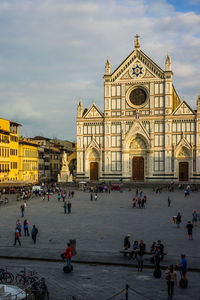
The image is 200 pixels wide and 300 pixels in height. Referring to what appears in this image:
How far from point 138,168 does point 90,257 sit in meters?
50.6

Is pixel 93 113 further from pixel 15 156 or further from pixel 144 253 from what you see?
pixel 144 253

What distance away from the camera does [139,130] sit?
218 feet

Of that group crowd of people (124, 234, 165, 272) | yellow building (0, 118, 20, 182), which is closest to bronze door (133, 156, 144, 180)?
yellow building (0, 118, 20, 182)

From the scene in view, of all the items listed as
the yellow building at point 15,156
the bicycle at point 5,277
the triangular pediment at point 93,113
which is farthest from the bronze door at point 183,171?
the bicycle at point 5,277

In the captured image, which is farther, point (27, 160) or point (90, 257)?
point (27, 160)

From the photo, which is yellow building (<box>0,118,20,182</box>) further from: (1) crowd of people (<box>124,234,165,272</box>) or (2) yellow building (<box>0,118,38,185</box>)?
(1) crowd of people (<box>124,234,165,272</box>)

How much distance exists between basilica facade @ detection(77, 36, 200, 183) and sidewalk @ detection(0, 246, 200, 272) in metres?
48.2

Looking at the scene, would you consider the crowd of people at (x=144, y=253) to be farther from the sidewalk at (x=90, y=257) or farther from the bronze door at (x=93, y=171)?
the bronze door at (x=93, y=171)

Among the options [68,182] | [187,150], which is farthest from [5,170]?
[187,150]

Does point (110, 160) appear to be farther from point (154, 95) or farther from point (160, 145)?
point (154, 95)

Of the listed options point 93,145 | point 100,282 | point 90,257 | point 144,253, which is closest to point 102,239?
point 90,257

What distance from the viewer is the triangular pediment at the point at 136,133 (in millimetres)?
65938

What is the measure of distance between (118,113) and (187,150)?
14.7m

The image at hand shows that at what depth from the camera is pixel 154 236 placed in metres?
21.6
